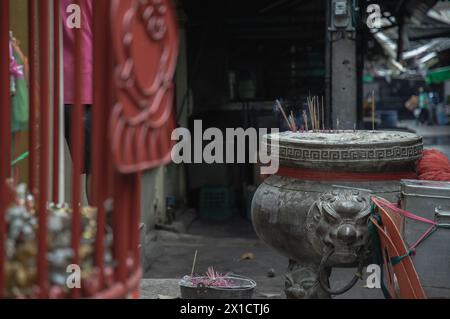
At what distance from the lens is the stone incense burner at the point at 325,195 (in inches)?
178

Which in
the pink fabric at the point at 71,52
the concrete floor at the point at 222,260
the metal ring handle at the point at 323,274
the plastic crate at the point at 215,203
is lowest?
the concrete floor at the point at 222,260

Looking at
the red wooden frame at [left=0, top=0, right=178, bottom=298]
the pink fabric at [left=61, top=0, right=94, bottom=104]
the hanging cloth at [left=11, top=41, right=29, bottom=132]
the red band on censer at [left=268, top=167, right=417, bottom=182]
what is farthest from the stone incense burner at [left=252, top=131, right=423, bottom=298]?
the red wooden frame at [left=0, top=0, right=178, bottom=298]

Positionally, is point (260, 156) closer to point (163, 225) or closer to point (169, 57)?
point (169, 57)

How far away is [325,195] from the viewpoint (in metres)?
4.63

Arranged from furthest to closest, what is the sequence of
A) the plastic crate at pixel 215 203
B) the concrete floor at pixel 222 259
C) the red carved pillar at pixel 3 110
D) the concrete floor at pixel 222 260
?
1. the plastic crate at pixel 215 203
2. the concrete floor at pixel 222 259
3. the concrete floor at pixel 222 260
4. the red carved pillar at pixel 3 110

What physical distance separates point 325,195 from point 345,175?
277 millimetres

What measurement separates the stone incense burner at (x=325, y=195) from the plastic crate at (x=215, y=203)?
7.13 m

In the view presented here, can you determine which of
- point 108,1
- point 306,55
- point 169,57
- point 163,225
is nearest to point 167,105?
point 169,57

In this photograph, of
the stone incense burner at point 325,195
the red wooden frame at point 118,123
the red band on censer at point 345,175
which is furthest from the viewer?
the red band on censer at point 345,175

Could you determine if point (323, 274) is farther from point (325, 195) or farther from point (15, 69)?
point (15, 69)

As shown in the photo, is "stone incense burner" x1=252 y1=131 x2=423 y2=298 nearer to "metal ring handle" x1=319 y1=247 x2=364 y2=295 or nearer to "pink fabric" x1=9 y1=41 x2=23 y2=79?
"metal ring handle" x1=319 y1=247 x2=364 y2=295

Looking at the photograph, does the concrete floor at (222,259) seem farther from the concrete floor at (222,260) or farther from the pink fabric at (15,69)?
the pink fabric at (15,69)

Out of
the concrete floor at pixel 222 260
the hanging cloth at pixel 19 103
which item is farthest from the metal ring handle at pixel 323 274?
the hanging cloth at pixel 19 103

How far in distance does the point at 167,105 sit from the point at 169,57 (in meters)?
0.16
